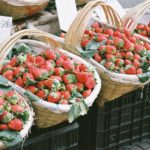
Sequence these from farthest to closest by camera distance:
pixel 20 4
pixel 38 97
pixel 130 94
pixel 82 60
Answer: pixel 20 4 < pixel 130 94 < pixel 82 60 < pixel 38 97

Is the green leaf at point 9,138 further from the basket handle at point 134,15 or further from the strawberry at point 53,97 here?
the basket handle at point 134,15

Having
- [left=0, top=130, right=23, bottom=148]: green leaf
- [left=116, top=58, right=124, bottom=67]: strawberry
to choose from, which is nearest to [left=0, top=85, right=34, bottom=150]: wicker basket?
[left=0, top=130, right=23, bottom=148]: green leaf

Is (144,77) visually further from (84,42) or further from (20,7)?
(20,7)

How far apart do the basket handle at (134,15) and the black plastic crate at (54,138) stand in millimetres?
898

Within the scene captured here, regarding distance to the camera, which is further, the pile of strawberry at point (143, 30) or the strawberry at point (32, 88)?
the pile of strawberry at point (143, 30)

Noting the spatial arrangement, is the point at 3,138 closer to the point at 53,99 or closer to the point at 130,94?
the point at 53,99

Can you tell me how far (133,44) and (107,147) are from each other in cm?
65

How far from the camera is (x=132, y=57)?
8.76 feet

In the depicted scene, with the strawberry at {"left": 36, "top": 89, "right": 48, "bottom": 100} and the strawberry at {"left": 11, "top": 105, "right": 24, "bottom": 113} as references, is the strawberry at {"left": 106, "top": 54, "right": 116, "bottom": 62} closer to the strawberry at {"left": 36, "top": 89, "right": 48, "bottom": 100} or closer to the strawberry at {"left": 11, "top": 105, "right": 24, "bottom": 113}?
the strawberry at {"left": 36, "top": 89, "right": 48, "bottom": 100}

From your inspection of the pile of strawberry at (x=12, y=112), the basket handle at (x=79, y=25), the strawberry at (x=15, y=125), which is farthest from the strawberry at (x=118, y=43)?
the strawberry at (x=15, y=125)

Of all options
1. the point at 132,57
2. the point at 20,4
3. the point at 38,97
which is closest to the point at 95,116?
the point at 132,57

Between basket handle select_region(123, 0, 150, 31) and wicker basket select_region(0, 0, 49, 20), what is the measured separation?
59cm

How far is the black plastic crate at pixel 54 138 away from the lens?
225cm

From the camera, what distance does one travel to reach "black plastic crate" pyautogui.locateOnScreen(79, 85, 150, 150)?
2.74 m
